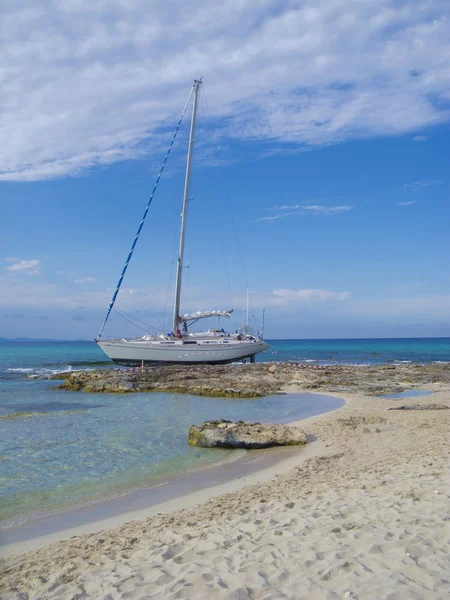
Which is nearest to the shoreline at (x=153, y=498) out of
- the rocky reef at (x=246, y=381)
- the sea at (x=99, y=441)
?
the sea at (x=99, y=441)

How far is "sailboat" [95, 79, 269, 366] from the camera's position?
3719 cm

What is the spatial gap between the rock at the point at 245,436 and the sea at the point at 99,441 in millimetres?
264

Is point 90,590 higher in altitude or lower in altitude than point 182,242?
lower

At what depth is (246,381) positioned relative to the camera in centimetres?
2717

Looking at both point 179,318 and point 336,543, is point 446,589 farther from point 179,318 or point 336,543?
point 179,318

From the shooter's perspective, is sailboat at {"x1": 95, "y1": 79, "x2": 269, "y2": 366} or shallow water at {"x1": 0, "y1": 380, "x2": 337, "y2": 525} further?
sailboat at {"x1": 95, "y1": 79, "x2": 269, "y2": 366}

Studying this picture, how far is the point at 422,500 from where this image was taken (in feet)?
20.3

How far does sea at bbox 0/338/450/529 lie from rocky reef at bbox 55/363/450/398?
1375 mm

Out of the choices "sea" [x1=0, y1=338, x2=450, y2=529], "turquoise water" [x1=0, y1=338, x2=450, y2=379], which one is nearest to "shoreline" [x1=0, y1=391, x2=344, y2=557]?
"sea" [x1=0, y1=338, x2=450, y2=529]

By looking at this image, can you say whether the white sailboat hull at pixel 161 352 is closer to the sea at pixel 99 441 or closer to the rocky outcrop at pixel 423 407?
the sea at pixel 99 441

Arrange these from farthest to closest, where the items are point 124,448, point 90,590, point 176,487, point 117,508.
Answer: point 124,448
point 176,487
point 117,508
point 90,590

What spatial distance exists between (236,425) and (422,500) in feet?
21.3

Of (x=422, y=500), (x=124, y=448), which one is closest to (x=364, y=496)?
(x=422, y=500)

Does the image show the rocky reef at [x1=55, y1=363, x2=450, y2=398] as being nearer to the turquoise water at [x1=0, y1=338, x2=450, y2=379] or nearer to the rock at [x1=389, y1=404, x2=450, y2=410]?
the rock at [x1=389, y1=404, x2=450, y2=410]
